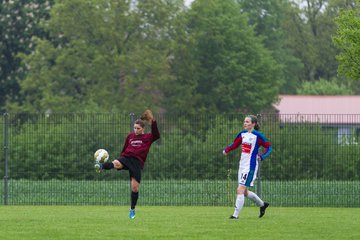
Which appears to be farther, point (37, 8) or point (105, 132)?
point (37, 8)

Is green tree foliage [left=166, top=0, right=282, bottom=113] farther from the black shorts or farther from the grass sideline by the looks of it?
the black shorts

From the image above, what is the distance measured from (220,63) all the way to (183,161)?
4593cm

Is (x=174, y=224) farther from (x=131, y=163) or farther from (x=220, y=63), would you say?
(x=220, y=63)

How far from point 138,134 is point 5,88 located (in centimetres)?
5385

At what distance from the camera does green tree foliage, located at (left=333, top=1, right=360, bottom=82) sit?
27.9 meters

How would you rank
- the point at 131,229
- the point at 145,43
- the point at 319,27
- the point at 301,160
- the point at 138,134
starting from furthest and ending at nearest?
the point at 319,27 → the point at 145,43 → the point at 301,160 → the point at 138,134 → the point at 131,229

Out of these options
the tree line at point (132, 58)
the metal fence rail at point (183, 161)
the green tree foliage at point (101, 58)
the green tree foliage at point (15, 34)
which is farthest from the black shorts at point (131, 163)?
the green tree foliage at point (15, 34)

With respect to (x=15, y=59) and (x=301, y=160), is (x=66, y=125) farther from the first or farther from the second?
(x=15, y=59)

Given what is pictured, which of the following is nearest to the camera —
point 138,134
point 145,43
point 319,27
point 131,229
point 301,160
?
point 131,229

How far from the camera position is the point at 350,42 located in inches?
1118

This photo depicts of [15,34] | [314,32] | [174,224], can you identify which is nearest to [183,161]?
[174,224]

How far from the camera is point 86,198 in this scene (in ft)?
96.3

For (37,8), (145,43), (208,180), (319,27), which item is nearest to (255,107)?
(145,43)

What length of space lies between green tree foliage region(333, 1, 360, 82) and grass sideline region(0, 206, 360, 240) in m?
3.72
